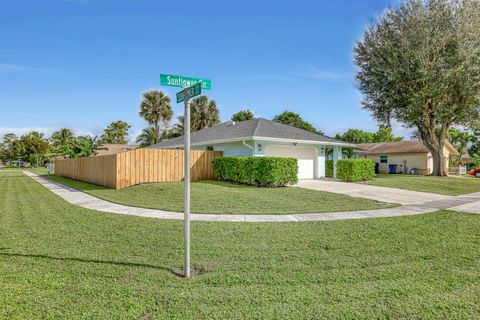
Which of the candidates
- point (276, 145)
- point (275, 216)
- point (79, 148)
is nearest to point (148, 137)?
point (79, 148)

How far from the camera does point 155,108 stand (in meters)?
39.1

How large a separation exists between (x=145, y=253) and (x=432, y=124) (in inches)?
975

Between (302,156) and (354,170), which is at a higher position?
(302,156)

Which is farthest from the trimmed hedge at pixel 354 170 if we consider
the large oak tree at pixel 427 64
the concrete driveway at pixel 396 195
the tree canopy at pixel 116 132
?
the tree canopy at pixel 116 132

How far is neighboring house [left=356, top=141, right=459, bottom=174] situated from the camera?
93.1ft

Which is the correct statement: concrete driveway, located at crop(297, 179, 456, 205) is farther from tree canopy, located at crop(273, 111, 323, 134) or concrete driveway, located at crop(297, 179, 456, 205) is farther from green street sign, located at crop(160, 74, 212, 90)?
tree canopy, located at crop(273, 111, 323, 134)

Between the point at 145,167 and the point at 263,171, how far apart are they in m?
6.27

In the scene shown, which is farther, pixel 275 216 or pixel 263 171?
pixel 263 171

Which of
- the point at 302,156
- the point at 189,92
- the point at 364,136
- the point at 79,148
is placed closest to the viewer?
the point at 189,92

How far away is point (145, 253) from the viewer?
14.8 feet

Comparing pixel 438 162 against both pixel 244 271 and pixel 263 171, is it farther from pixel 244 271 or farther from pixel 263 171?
pixel 244 271

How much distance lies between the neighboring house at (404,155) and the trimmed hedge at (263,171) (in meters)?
15.5

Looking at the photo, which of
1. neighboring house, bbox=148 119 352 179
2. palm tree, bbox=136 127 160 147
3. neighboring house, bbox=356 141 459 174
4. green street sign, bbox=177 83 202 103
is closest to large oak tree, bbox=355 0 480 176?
neighboring house, bbox=356 141 459 174

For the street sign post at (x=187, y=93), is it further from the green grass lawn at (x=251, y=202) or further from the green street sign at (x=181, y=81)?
the green grass lawn at (x=251, y=202)
